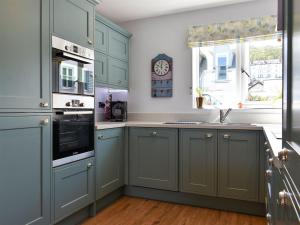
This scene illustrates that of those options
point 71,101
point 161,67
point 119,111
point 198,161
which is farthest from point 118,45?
point 198,161

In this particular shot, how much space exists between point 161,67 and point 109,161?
1497mm

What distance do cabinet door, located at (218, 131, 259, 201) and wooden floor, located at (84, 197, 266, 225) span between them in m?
0.21

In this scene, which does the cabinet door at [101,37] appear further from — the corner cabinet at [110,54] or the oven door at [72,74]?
the oven door at [72,74]

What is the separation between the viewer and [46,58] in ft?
6.13

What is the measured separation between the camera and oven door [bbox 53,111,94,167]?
1980mm

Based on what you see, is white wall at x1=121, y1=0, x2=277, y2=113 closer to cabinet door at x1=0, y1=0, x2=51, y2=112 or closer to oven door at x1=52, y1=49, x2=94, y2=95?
oven door at x1=52, y1=49, x2=94, y2=95

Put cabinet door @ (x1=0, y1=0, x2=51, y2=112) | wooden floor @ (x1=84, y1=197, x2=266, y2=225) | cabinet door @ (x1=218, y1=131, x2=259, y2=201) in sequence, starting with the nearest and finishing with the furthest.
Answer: cabinet door @ (x1=0, y1=0, x2=51, y2=112)
wooden floor @ (x1=84, y1=197, x2=266, y2=225)
cabinet door @ (x1=218, y1=131, x2=259, y2=201)

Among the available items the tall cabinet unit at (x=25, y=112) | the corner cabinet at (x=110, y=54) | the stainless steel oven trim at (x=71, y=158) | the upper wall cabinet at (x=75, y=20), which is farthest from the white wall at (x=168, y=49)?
the tall cabinet unit at (x=25, y=112)

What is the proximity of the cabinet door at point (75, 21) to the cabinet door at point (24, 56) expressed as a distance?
4.8 inches

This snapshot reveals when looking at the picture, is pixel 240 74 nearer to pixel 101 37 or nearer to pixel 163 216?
pixel 101 37

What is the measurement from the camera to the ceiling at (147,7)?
3.00m

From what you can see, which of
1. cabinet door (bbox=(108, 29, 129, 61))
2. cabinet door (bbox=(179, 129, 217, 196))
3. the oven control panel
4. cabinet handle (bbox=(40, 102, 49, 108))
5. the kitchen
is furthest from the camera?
cabinet door (bbox=(108, 29, 129, 61))

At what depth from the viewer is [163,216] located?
2477 mm

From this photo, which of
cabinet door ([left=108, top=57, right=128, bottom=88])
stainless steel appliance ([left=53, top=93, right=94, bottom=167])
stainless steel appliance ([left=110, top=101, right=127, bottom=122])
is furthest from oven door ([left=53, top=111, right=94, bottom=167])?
stainless steel appliance ([left=110, top=101, right=127, bottom=122])
